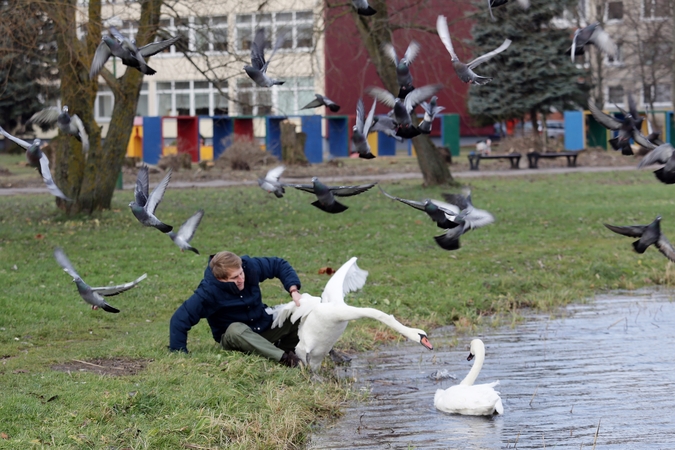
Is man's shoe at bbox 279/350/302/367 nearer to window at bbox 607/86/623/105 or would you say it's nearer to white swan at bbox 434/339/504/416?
white swan at bbox 434/339/504/416

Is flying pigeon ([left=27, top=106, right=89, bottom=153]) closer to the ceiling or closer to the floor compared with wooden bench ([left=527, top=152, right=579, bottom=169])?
closer to the ceiling

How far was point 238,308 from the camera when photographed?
806 centimetres

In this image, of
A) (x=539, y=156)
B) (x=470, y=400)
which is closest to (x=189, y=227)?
(x=470, y=400)

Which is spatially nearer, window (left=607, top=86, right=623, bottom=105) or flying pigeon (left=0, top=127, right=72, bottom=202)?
flying pigeon (left=0, top=127, right=72, bottom=202)

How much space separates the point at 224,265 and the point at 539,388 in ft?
9.60

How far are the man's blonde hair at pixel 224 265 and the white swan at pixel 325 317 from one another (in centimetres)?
72

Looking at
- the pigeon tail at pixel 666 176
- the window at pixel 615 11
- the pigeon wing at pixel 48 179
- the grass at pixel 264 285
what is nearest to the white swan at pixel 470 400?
the grass at pixel 264 285

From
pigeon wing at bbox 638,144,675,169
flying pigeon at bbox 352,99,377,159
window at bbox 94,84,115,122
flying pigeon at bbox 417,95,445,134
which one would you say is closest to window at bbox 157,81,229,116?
window at bbox 94,84,115,122

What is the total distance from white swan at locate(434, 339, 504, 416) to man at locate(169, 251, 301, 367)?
1384 mm

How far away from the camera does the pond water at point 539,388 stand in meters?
6.79

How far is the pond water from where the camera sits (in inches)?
267

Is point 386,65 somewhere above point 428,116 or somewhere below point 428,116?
above

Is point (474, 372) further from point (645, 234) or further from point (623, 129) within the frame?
point (623, 129)

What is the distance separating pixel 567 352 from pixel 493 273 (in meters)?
3.74
